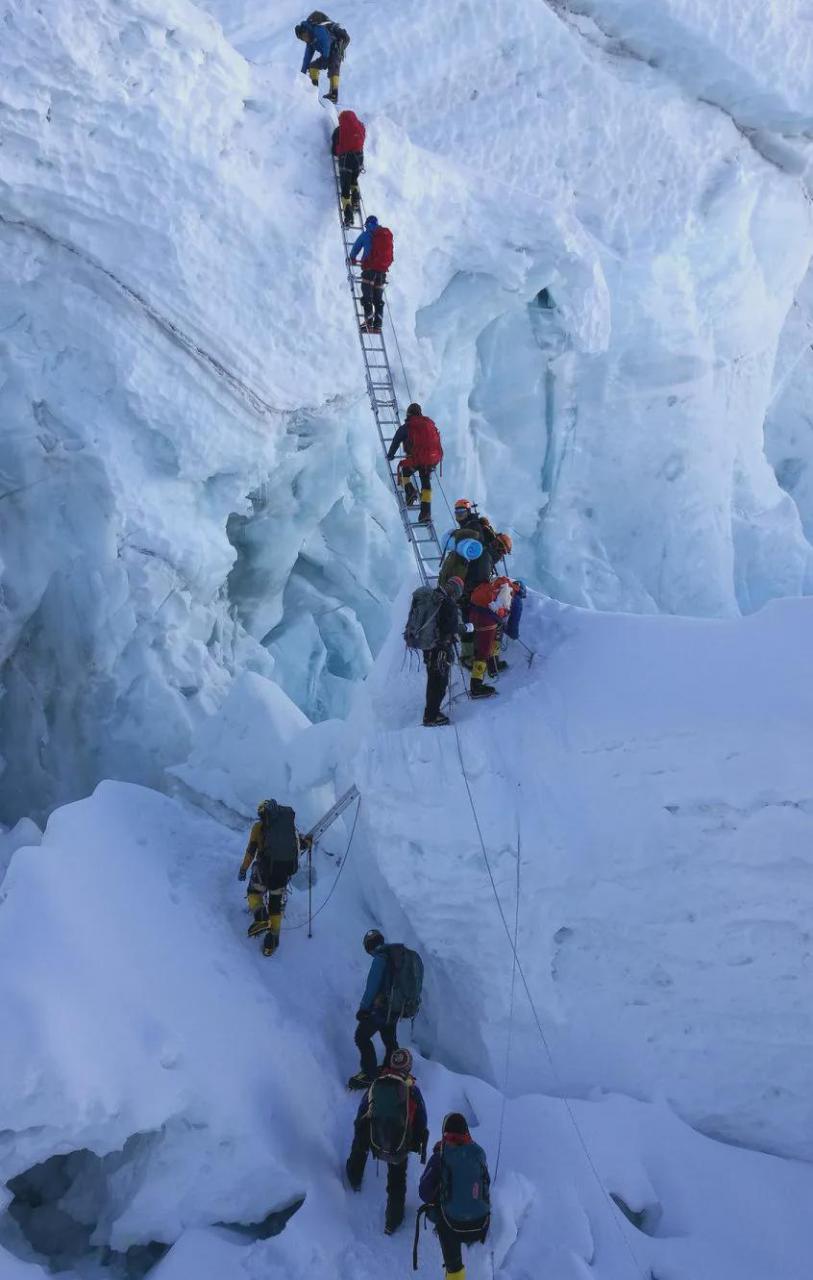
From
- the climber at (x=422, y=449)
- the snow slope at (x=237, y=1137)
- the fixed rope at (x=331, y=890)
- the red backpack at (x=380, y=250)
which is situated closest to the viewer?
the snow slope at (x=237, y=1137)

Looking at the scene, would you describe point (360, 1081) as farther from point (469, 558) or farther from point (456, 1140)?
point (469, 558)

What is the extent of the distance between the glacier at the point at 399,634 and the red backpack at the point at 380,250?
0.67 m

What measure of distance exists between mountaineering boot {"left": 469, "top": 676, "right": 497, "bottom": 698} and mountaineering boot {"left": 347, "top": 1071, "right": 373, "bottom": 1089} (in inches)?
86.0

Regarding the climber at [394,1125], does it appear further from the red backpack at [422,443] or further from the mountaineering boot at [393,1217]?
the red backpack at [422,443]

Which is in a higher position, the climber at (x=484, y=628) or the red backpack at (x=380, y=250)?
the red backpack at (x=380, y=250)

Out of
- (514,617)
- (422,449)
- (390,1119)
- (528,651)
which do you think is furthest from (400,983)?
(422,449)

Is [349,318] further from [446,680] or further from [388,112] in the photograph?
[446,680]

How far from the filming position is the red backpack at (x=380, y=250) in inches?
306

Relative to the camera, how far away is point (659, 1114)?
5.16 m

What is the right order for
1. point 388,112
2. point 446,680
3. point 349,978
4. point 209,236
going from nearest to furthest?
1. point 446,680
2. point 349,978
3. point 209,236
4. point 388,112

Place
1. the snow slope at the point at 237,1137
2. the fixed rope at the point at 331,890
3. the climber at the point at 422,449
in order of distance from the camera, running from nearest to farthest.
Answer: the snow slope at the point at 237,1137 < the fixed rope at the point at 331,890 < the climber at the point at 422,449

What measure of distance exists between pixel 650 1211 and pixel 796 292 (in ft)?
43.4

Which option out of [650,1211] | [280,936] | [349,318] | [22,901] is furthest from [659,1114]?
[349,318]

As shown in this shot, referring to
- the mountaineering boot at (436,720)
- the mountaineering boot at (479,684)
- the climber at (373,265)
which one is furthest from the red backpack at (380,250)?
the mountaineering boot at (436,720)
